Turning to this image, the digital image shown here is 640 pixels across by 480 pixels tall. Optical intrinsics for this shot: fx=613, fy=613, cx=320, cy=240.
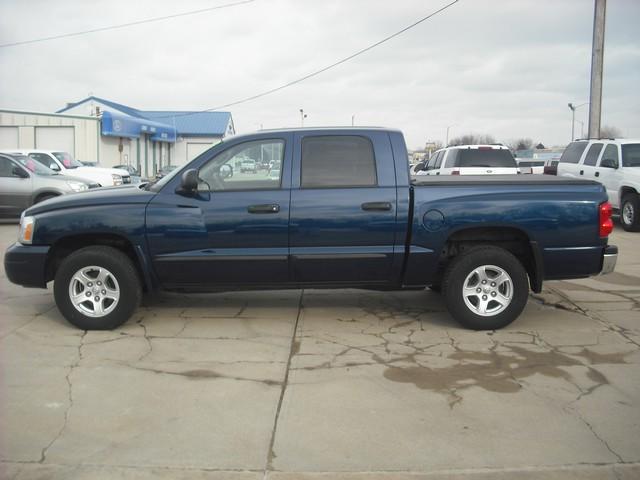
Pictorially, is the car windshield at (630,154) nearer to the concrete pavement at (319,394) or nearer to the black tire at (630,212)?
the black tire at (630,212)

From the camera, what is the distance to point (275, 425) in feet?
12.6

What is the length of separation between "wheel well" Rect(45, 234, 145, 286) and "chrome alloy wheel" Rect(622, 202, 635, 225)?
11357 mm

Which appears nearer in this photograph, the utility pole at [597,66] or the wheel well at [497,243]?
the wheel well at [497,243]

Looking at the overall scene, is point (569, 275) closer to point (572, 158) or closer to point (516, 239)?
point (516, 239)

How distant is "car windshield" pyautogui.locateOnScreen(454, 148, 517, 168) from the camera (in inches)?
635

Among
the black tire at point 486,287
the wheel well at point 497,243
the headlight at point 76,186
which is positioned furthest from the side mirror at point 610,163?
the headlight at point 76,186

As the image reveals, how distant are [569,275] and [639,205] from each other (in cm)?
879

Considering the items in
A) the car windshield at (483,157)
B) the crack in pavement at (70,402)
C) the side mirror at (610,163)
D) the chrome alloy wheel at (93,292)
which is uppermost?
the car windshield at (483,157)

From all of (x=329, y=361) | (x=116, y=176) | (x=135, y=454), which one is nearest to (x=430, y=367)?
(x=329, y=361)

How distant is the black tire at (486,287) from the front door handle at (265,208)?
1.72 m

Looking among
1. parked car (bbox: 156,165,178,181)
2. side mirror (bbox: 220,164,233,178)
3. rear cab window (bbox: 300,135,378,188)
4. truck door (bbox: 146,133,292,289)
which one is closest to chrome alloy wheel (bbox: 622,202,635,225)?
parked car (bbox: 156,165,178,181)

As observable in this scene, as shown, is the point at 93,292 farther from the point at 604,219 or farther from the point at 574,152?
the point at 574,152

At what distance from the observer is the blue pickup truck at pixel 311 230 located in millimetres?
5605

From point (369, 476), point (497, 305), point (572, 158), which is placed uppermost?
point (572, 158)
